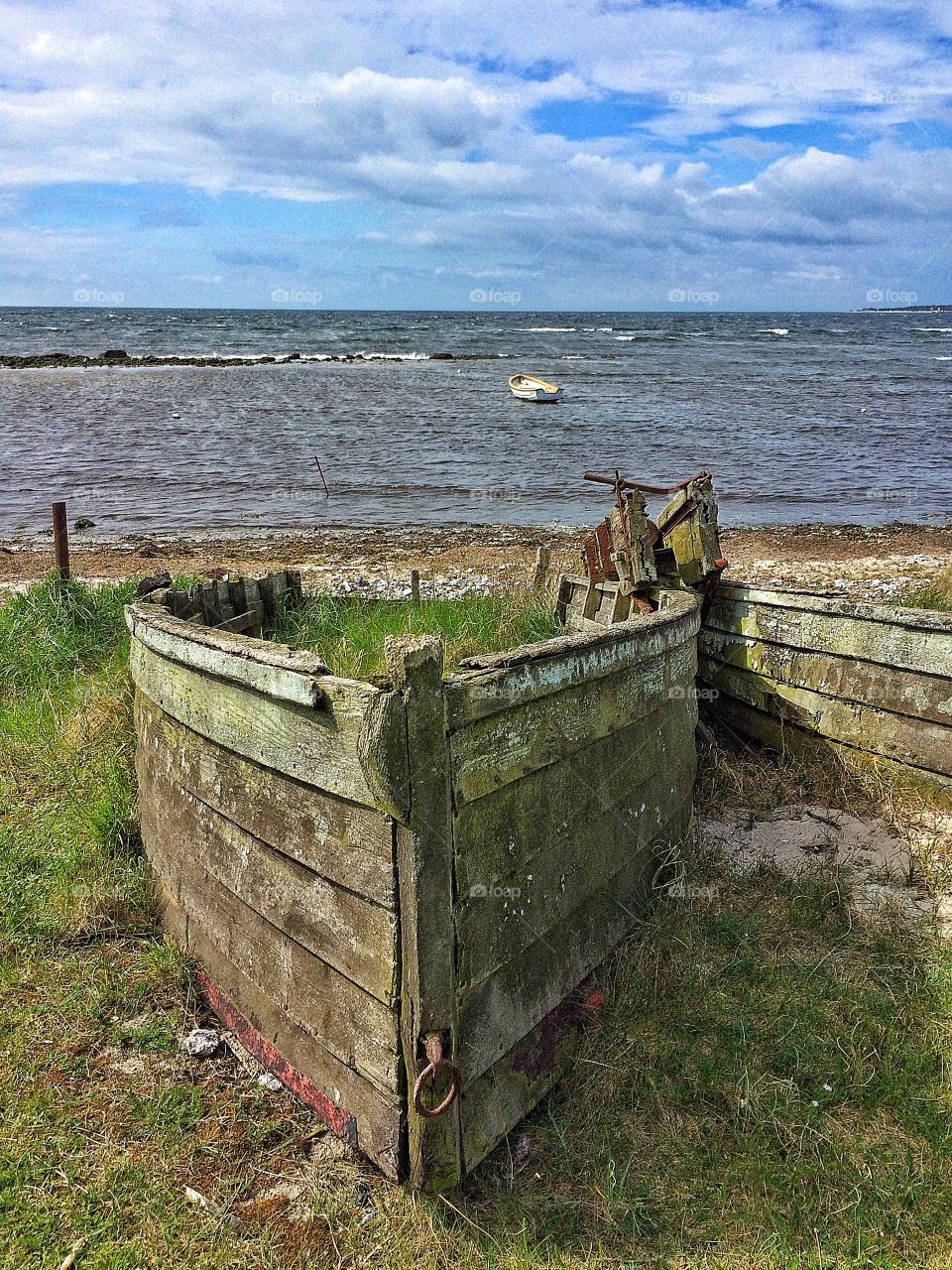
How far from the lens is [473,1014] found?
2770mm

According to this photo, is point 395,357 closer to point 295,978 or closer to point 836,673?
point 836,673

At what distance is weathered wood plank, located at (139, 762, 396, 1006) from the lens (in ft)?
8.72

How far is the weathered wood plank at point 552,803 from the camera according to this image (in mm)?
2740

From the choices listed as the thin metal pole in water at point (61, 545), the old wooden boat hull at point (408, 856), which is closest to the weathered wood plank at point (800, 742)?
the old wooden boat hull at point (408, 856)

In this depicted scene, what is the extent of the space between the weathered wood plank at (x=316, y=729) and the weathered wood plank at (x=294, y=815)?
0.06 m

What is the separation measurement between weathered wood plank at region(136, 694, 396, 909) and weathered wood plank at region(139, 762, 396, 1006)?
0.06 m

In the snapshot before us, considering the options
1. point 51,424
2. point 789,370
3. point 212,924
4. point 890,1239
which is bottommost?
point 890,1239

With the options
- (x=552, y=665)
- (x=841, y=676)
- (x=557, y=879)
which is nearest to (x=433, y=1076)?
(x=557, y=879)

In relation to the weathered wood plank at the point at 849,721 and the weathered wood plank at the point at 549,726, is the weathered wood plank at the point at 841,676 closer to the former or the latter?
the weathered wood plank at the point at 849,721

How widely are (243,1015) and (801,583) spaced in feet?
27.7

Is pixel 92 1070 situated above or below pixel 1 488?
below

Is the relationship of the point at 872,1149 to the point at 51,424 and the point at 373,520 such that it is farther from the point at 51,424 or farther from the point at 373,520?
the point at 51,424

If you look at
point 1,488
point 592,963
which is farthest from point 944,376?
point 592,963

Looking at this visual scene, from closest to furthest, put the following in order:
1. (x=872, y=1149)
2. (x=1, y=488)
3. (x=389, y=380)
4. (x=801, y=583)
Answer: (x=872, y=1149) → (x=801, y=583) → (x=1, y=488) → (x=389, y=380)
